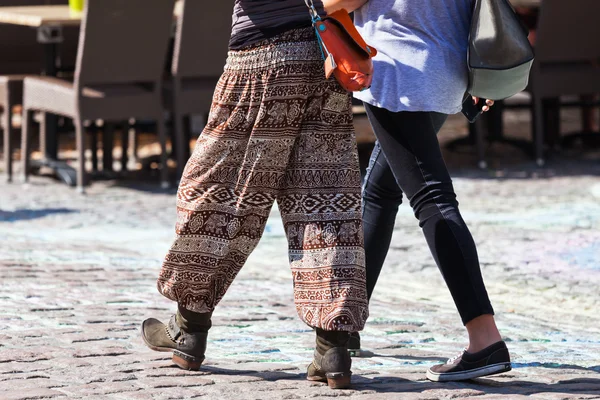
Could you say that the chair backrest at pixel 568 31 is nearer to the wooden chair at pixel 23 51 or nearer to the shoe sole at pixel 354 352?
the wooden chair at pixel 23 51

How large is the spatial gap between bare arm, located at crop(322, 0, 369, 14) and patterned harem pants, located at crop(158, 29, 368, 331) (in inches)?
3.6

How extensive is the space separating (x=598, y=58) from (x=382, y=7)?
654 cm

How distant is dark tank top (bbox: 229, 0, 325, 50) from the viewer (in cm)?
344

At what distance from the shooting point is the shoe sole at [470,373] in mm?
3510

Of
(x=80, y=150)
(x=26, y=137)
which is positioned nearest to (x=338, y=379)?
(x=80, y=150)

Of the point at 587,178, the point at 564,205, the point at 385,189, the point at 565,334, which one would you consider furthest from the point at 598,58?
the point at 385,189

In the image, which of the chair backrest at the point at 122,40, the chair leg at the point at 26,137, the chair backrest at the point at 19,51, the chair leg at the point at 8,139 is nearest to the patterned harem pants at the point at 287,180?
the chair backrest at the point at 122,40

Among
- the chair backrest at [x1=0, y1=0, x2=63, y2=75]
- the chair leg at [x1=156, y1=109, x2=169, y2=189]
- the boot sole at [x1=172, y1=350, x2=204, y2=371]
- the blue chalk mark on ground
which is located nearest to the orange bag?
the boot sole at [x1=172, y1=350, x2=204, y2=371]

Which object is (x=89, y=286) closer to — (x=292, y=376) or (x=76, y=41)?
(x=292, y=376)

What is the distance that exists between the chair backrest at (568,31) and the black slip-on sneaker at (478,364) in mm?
6204

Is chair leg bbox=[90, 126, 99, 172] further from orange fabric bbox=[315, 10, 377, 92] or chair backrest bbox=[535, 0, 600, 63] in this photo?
orange fabric bbox=[315, 10, 377, 92]

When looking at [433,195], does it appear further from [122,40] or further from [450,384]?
[122,40]

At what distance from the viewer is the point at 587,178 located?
9.08 metres

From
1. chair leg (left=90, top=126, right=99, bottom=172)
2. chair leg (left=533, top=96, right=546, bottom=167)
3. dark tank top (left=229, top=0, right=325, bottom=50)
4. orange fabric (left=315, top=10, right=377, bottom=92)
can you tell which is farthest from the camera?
chair leg (left=90, top=126, right=99, bottom=172)
